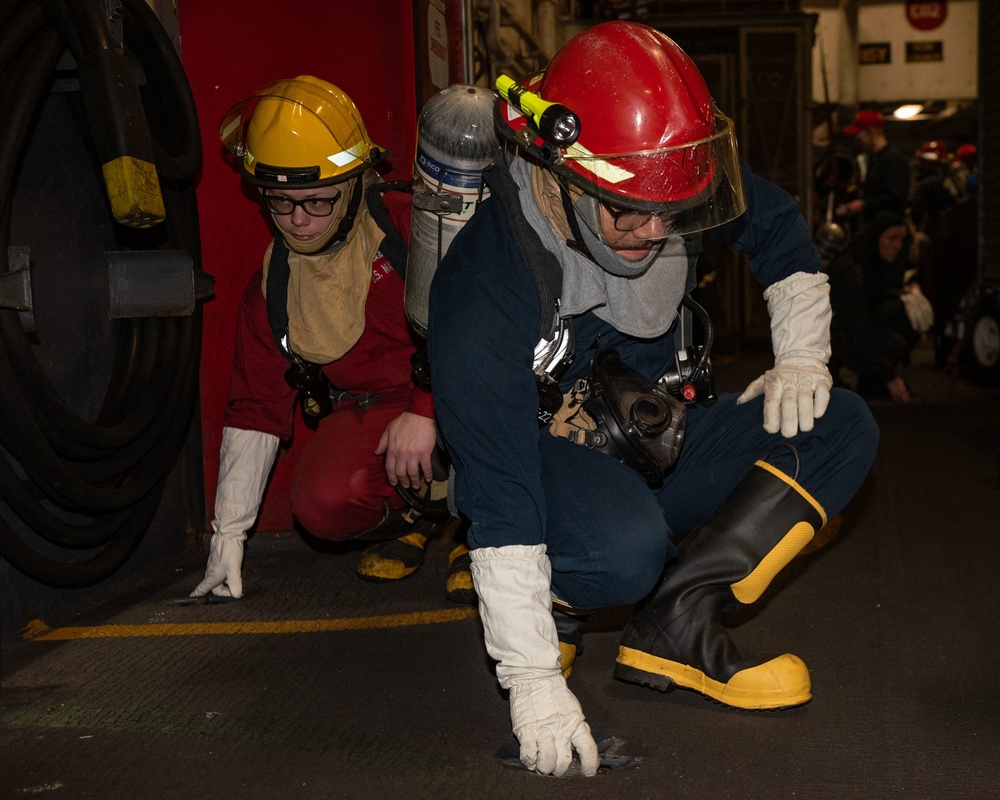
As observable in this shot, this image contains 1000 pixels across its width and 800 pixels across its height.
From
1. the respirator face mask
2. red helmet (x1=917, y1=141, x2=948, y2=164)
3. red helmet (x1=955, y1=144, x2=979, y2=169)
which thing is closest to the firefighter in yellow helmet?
the respirator face mask

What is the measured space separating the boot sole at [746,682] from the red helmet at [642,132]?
90cm

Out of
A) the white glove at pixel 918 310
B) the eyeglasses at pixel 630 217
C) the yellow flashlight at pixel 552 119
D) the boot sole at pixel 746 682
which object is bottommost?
the white glove at pixel 918 310

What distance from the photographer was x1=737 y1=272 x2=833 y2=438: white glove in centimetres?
231

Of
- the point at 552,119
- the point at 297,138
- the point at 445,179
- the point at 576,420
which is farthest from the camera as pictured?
the point at 297,138

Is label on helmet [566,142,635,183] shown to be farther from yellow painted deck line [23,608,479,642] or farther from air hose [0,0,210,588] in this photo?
yellow painted deck line [23,608,479,642]

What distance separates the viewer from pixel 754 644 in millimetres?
2609

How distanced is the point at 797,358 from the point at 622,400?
42 cm

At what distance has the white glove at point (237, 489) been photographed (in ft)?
9.89

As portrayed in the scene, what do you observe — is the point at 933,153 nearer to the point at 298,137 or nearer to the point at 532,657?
the point at 298,137

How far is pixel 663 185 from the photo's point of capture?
1.95 m

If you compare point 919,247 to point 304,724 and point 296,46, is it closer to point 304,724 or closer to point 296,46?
point 296,46

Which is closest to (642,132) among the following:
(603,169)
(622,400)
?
(603,169)

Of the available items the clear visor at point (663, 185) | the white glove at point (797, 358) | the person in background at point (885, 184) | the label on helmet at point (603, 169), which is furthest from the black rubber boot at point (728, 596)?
the person in background at point (885, 184)

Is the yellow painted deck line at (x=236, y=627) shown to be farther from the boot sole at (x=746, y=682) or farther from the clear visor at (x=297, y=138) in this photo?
the clear visor at (x=297, y=138)
